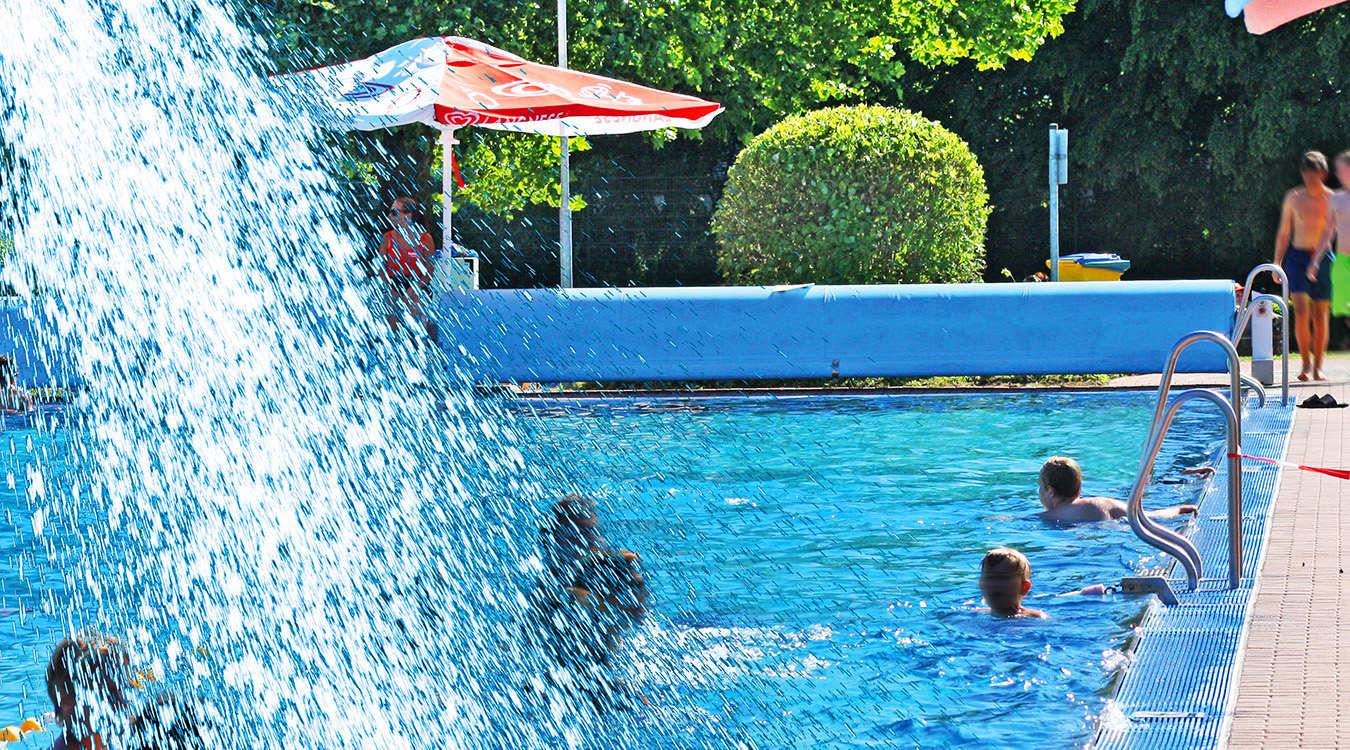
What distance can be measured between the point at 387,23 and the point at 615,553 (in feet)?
58.2

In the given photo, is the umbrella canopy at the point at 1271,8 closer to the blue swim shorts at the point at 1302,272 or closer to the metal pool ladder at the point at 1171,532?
the metal pool ladder at the point at 1171,532

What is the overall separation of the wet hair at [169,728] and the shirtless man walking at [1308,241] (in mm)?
9113

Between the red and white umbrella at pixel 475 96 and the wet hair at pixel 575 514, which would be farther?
the red and white umbrella at pixel 475 96

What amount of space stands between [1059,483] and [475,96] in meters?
7.85

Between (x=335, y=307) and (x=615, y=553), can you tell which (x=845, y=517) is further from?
(x=335, y=307)

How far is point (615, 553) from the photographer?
5.96 meters

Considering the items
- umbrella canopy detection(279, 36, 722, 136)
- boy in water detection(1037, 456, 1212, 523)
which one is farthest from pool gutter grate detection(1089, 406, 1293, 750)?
umbrella canopy detection(279, 36, 722, 136)

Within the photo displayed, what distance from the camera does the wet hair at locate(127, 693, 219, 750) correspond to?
14.0ft

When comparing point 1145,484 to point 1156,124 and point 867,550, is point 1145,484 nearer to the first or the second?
point 867,550

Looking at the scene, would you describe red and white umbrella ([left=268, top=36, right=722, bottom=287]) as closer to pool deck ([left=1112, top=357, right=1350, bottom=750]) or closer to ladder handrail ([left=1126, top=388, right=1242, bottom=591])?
pool deck ([left=1112, top=357, right=1350, bottom=750])

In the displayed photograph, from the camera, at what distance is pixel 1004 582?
655 cm

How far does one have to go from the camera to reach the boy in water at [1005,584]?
6.55 m

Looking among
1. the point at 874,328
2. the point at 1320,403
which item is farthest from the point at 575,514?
the point at 874,328

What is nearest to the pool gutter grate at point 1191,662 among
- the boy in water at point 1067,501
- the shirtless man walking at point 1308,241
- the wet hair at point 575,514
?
the boy in water at point 1067,501
